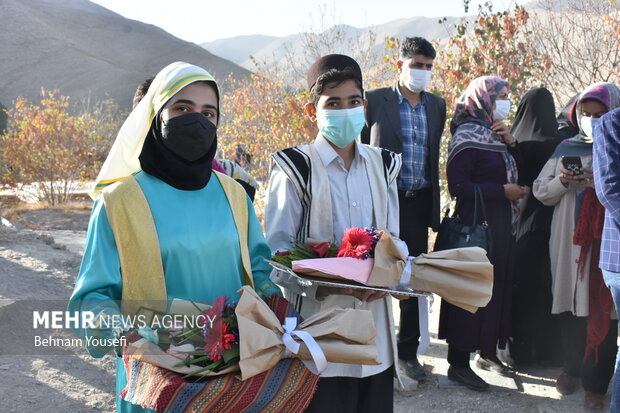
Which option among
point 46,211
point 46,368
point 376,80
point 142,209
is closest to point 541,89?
point 142,209

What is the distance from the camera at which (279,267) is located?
7.22 ft

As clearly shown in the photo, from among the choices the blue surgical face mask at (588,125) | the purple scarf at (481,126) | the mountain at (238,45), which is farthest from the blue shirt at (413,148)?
the mountain at (238,45)

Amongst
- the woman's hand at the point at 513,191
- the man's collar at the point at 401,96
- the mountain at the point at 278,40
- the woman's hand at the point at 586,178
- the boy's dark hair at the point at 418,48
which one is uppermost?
the mountain at the point at 278,40

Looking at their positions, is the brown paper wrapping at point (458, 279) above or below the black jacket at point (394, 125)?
below

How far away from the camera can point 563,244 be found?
395 centimetres

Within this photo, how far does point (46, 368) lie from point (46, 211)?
28.7 feet

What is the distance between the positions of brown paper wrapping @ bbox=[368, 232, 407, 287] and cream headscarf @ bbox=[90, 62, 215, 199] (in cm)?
84

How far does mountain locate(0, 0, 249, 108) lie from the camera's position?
49.0 meters

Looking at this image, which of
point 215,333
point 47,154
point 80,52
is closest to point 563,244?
point 215,333

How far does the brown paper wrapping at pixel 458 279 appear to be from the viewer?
2.24 m

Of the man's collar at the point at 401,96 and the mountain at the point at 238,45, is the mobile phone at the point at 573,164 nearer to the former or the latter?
the man's collar at the point at 401,96

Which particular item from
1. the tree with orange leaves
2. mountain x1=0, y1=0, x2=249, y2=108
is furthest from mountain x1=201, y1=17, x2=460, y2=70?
the tree with orange leaves

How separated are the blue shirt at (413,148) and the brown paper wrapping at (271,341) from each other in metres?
2.47

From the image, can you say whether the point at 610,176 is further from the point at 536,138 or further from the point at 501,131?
the point at 536,138
